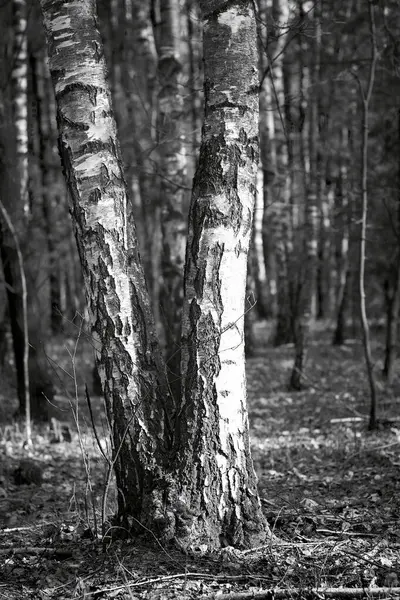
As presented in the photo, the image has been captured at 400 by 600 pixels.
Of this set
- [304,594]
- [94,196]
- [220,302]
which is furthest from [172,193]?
[304,594]

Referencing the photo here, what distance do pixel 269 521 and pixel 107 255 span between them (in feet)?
6.47

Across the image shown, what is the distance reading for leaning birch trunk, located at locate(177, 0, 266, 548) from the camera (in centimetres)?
338

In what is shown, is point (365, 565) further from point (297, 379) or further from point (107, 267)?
point (297, 379)

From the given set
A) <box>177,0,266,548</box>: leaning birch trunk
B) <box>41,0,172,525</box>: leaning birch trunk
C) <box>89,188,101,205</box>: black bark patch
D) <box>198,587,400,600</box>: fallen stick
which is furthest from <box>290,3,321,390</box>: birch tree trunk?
<box>198,587,400,600</box>: fallen stick

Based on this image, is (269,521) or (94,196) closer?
(94,196)

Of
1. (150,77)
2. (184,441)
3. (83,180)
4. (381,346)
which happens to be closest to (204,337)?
(184,441)

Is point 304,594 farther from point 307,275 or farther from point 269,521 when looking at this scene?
point 307,275

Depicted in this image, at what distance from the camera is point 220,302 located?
3451 millimetres

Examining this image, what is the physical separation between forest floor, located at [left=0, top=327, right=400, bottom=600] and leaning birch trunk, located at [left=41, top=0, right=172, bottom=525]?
238 millimetres

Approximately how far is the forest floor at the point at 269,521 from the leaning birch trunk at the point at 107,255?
238 mm

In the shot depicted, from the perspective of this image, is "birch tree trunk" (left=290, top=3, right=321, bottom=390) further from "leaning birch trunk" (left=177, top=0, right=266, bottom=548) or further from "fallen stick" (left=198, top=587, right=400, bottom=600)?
"fallen stick" (left=198, top=587, right=400, bottom=600)

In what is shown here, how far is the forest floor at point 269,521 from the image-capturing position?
3092 mm

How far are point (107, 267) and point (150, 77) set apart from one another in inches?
295

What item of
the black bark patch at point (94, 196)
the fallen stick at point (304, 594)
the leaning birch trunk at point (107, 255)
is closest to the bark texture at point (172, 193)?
the leaning birch trunk at point (107, 255)
